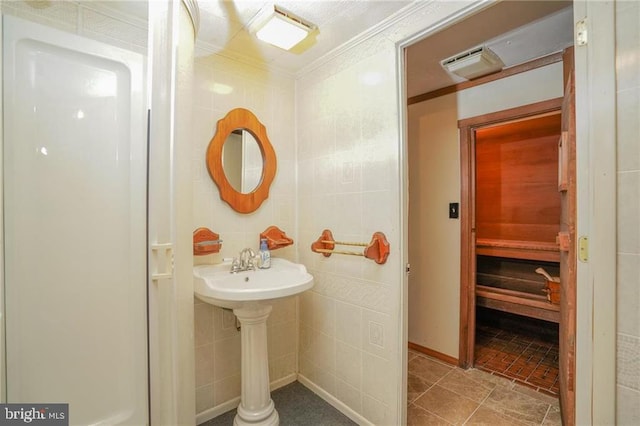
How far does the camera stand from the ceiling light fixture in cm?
139

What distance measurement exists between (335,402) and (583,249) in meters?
1.57

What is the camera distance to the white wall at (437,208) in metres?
2.29

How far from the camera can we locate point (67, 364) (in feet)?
3.25

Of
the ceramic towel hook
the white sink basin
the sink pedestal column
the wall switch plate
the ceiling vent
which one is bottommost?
the sink pedestal column

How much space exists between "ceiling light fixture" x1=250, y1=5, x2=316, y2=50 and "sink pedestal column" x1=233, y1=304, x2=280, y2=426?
1451 mm

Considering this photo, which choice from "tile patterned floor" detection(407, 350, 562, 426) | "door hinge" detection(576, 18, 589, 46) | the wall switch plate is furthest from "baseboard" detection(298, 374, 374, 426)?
"door hinge" detection(576, 18, 589, 46)

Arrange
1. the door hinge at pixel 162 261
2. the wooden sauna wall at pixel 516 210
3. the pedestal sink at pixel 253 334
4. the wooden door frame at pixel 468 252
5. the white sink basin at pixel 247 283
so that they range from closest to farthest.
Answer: the door hinge at pixel 162 261, the white sink basin at pixel 247 283, the pedestal sink at pixel 253 334, the wooden door frame at pixel 468 252, the wooden sauna wall at pixel 516 210

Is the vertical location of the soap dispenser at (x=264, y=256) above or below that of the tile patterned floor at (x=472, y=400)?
above

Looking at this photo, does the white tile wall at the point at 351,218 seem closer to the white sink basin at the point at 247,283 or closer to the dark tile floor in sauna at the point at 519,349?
the white sink basin at the point at 247,283

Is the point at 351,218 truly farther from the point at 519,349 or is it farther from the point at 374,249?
the point at 519,349

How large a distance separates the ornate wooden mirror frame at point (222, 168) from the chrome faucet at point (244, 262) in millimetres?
269

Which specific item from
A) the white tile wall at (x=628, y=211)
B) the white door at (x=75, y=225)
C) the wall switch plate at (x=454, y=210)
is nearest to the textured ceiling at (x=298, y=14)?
the white door at (x=75, y=225)

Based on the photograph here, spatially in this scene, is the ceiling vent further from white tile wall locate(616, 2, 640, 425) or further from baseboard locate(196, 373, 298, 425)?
baseboard locate(196, 373, 298, 425)

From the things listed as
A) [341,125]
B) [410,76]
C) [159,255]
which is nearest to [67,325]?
[159,255]
